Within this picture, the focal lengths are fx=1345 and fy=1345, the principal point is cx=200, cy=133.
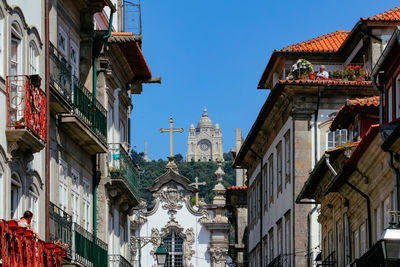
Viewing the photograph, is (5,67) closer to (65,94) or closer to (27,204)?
(27,204)

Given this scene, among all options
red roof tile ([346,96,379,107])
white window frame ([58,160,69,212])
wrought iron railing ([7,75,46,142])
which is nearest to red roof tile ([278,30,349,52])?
red roof tile ([346,96,379,107])

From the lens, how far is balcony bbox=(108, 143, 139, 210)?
38625mm

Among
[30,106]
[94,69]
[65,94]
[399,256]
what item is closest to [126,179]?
[94,69]

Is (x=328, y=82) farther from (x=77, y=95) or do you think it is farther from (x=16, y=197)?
(x=16, y=197)

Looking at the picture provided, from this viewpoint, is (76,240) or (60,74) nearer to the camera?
(60,74)

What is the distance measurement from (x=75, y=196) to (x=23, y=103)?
957 centimetres

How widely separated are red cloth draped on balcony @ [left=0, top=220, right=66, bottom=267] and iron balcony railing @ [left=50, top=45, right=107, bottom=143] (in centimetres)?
529

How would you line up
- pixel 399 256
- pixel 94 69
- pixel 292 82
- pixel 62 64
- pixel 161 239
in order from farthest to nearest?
pixel 161 239
pixel 292 82
pixel 94 69
pixel 62 64
pixel 399 256

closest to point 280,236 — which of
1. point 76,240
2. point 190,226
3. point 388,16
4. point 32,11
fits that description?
point 388,16

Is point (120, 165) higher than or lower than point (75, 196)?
higher

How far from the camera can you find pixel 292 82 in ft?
146

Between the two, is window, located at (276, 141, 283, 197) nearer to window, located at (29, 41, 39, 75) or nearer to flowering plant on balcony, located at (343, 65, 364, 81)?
flowering plant on balcony, located at (343, 65, 364, 81)

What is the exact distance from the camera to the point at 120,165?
39156mm

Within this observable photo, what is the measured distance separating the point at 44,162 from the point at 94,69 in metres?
9.04
